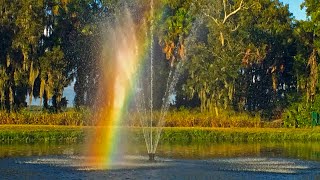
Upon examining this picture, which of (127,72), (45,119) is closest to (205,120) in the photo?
(127,72)

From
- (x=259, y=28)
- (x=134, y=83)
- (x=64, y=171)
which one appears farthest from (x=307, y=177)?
(x=259, y=28)

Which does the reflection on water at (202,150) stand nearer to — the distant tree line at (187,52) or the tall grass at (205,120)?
the tall grass at (205,120)

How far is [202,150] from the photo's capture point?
31172 millimetres

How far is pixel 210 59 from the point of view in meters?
51.2

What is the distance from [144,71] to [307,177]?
30.9m

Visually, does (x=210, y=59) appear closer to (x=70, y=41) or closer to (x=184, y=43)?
(x=184, y=43)

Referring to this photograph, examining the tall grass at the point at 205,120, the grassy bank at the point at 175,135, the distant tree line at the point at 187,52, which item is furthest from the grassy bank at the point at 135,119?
the distant tree line at the point at 187,52

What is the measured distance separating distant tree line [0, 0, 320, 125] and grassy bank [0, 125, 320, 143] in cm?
889

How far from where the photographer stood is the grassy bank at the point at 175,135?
35.5 m

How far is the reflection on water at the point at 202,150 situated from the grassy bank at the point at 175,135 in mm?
2470

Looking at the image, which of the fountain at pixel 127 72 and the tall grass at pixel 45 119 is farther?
the fountain at pixel 127 72

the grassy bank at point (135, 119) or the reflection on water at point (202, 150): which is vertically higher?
the grassy bank at point (135, 119)

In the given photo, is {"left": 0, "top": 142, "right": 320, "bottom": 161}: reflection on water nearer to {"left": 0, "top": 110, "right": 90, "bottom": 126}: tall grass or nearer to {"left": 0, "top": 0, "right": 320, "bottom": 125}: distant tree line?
{"left": 0, "top": 110, "right": 90, "bottom": 126}: tall grass

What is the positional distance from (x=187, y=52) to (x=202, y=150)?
2169 cm
